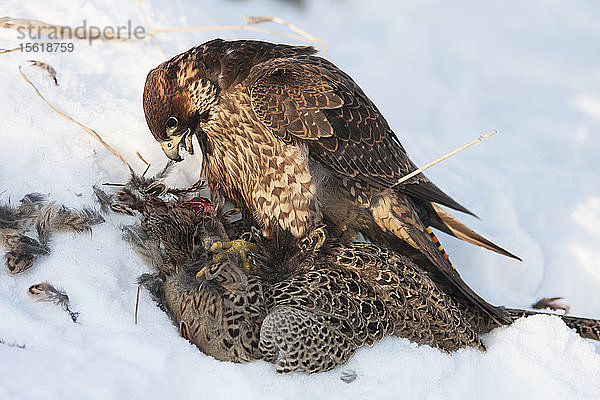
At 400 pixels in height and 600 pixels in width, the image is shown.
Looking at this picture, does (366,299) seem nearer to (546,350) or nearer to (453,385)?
(453,385)

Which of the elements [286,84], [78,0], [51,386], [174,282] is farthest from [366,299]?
[78,0]

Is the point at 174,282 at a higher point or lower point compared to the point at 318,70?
lower

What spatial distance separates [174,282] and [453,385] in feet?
3.80

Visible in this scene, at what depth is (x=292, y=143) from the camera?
262 cm

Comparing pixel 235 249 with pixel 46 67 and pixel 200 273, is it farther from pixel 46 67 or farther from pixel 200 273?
pixel 46 67

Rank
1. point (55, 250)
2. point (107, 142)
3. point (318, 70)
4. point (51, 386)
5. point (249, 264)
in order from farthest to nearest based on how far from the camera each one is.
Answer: point (107, 142) → point (318, 70) → point (249, 264) → point (55, 250) → point (51, 386)

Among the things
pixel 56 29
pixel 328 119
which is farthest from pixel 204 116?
pixel 56 29

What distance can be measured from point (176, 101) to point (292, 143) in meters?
0.53

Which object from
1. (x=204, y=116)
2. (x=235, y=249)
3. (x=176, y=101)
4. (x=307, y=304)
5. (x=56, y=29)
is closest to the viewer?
(x=307, y=304)

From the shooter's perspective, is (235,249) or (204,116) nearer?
(235,249)

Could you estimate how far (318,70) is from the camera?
2746 mm

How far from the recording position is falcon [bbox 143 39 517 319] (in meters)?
2.63

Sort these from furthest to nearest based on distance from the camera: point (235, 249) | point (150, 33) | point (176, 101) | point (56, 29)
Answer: point (150, 33) → point (56, 29) → point (176, 101) → point (235, 249)

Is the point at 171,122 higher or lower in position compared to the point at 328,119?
lower
